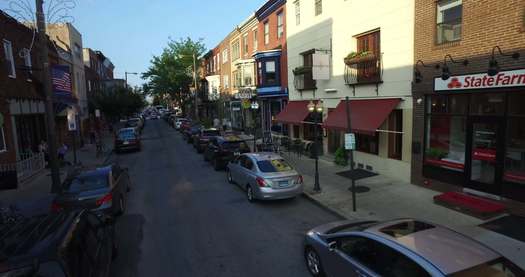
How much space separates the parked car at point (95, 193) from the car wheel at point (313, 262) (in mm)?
5149

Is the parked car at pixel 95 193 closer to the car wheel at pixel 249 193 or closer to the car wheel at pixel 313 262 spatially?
the car wheel at pixel 249 193

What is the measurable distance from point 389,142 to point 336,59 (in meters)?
5.27

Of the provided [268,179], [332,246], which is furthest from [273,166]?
[332,246]

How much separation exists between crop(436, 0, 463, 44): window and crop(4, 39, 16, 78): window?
18.5 metres

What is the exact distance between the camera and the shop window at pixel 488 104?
368 inches

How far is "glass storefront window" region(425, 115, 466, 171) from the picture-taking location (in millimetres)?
10695

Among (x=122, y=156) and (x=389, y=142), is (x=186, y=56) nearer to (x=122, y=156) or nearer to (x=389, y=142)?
(x=122, y=156)

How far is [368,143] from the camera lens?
1498 cm

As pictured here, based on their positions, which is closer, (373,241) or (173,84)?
(373,241)

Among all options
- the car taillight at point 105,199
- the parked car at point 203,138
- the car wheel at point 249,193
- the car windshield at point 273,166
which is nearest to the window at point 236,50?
the parked car at point 203,138

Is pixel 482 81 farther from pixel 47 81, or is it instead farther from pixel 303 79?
pixel 47 81

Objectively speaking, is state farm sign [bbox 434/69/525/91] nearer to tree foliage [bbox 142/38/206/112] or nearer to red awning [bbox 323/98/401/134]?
red awning [bbox 323/98/401/134]

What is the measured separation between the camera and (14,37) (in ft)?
57.4

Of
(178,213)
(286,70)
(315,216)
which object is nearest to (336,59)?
(286,70)
